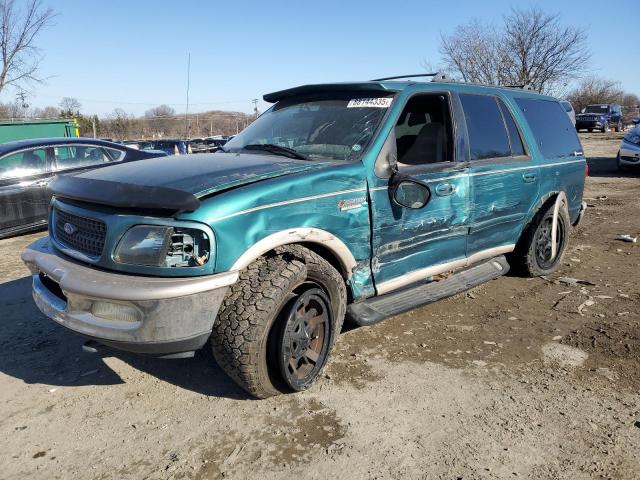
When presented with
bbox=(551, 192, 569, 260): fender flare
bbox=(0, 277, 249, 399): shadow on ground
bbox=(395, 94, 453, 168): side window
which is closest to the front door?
bbox=(395, 94, 453, 168): side window

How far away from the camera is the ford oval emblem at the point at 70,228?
2887mm

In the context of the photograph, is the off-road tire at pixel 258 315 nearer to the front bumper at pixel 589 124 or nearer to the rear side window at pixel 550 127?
the rear side window at pixel 550 127

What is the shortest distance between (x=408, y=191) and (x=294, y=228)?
0.96m

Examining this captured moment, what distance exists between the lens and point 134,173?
3012 millimetres

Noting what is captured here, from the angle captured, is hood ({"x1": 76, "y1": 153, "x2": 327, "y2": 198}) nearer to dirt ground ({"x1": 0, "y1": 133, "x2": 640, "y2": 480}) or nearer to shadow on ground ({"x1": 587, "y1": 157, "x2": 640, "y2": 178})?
dirt ground ({"x1": 0, "y1": 133, "x2": 640, "y2": 480})

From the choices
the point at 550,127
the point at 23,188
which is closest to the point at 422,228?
the point at 550,127

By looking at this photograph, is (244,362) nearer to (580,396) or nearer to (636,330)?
(580,396)

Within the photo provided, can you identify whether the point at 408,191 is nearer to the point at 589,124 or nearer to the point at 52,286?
the point at 52,286

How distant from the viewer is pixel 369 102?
3619 mm

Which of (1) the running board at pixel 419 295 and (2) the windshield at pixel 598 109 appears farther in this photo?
(2) the windshield at pixel 598 109

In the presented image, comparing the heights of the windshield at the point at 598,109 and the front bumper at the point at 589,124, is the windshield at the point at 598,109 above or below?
above

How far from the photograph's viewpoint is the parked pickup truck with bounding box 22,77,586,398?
2.50m

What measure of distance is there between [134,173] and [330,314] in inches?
57.4

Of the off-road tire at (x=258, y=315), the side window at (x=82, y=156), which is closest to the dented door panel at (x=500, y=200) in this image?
the off-road tire at (x=258, y=315)
